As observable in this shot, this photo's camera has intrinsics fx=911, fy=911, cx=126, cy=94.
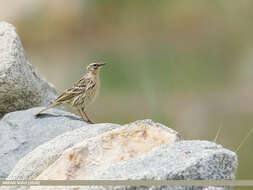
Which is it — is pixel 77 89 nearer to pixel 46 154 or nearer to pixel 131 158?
pixel 46 154

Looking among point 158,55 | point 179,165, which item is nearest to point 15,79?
point 179,165

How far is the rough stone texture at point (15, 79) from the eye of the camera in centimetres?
875

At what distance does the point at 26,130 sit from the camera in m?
8.48

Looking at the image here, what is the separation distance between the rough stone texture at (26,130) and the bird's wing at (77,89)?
0.44 meters

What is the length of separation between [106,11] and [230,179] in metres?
21.5

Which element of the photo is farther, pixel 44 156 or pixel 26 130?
pixel 26 130

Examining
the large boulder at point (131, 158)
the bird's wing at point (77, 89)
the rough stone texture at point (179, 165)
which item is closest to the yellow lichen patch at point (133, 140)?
the large boulder at point (131, 158)

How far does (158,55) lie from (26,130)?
1464 centimetres

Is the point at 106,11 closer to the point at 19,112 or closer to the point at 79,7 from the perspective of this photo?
the point at 79,7

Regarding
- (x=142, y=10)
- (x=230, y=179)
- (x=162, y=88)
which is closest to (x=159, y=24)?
(x=142, y=10)

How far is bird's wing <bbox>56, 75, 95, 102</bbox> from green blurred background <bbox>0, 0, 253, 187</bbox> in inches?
121

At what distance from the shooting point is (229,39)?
26719 mm

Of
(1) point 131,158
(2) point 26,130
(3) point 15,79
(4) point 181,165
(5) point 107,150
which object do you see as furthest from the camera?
(3) point 15,79

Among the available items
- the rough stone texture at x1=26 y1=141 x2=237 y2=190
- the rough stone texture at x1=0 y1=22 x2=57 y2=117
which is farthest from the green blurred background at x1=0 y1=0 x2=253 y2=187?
the rough stone texture at x1=26 y1=141 x2=237 y2=190
